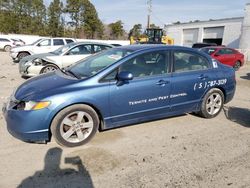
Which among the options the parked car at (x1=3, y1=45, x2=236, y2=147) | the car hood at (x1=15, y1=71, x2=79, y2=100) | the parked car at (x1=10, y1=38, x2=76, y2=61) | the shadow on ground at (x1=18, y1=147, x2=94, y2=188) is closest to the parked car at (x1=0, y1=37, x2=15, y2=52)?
the parked car at (x1=10, y1=38, x2=76, y2=61)

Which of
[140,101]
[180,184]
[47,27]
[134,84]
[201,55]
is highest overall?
[47,27]

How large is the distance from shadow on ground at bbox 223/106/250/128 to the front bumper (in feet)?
12.8

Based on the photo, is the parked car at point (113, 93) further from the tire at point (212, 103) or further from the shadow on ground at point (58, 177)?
the shadow on ground at point (58, 177)

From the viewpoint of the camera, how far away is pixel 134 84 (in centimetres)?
406

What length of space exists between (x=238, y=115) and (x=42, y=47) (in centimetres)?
1198

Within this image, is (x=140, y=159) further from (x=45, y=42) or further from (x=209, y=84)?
(x=45, y=42)

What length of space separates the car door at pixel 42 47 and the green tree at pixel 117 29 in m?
44.6

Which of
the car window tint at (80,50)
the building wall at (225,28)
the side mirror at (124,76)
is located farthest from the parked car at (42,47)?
the building wall at (225,28)

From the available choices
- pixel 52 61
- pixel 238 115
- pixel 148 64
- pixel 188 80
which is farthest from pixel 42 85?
pixel 52 61

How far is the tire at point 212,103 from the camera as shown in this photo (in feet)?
16.5

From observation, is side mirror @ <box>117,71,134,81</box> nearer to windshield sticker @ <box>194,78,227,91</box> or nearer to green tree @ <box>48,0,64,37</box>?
windshield sticker @ <box>194,78,227,91</box>

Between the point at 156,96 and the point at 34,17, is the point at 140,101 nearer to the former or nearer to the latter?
the point at 156,96

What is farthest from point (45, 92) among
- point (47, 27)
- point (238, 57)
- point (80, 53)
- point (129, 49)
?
point (47, 27)

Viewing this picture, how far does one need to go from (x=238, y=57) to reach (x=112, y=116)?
43.5 ft
